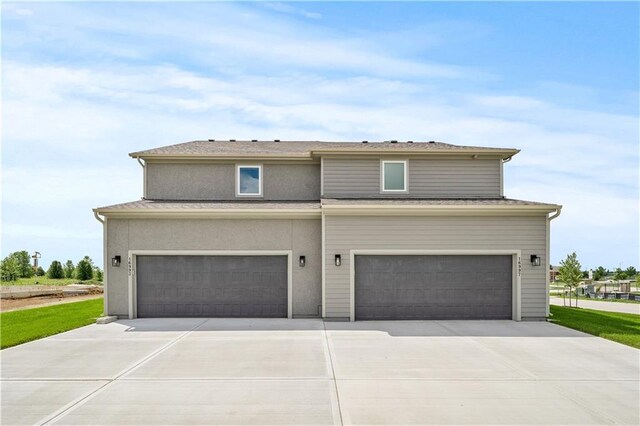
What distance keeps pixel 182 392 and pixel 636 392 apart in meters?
6.72

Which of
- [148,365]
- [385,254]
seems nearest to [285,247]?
[385,254]

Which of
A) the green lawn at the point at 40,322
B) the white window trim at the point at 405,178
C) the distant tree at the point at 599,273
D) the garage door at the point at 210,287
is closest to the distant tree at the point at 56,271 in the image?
the green lawn at the point at 40,322

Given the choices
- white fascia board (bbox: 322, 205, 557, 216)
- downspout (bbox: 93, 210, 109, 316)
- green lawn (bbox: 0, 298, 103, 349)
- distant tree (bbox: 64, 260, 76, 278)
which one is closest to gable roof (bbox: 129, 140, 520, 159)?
white fascia board (bbox: 322, 205, 557, 216)

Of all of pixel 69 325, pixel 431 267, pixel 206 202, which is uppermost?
pixel 206 202

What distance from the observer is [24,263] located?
176 ft

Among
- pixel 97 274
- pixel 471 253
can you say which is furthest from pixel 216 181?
pixel 97 274

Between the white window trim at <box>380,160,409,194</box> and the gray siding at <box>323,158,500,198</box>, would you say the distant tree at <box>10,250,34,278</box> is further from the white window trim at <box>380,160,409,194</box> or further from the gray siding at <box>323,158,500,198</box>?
the white window trim at <box>380,160,409,194</box>

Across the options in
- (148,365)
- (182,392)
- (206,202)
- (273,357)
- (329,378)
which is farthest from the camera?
(206,202)

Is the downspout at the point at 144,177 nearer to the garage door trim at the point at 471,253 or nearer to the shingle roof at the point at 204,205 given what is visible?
the shingle roof at the point at 204,205

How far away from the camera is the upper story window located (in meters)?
15.0

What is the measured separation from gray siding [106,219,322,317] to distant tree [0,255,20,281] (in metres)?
41.5

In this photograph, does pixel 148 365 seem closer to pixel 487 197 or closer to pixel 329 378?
pixel 329 378

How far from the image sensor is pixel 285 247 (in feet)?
43.4

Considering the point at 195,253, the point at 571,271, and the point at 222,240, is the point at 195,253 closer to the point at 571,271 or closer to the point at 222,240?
the point at 222,240
